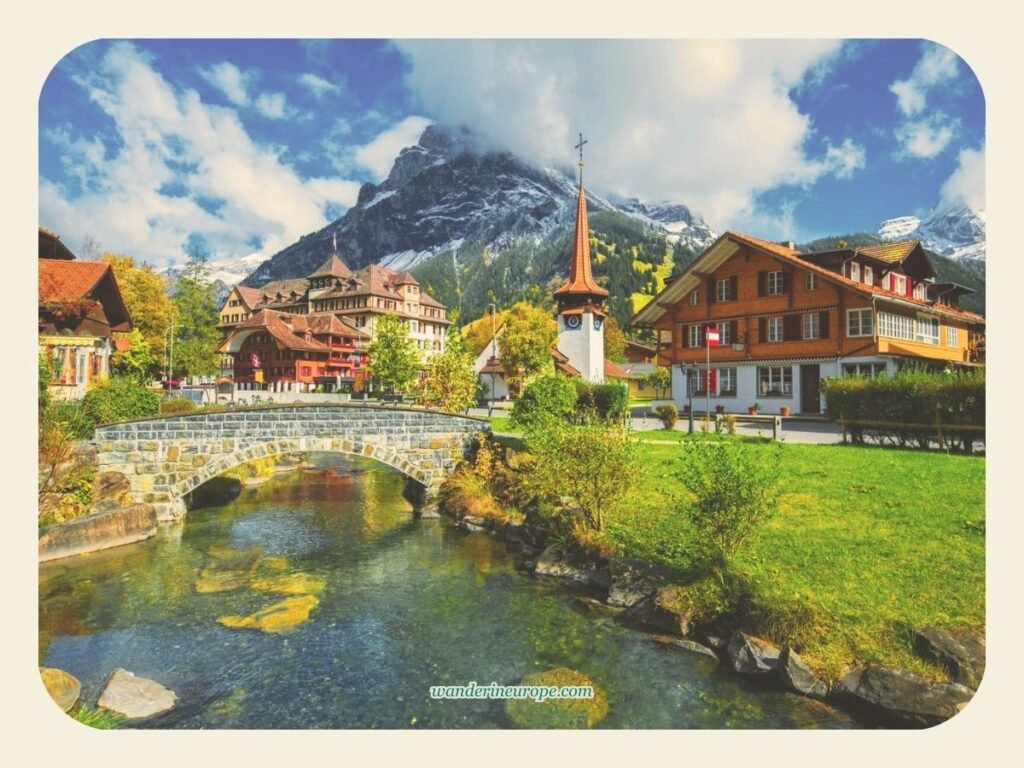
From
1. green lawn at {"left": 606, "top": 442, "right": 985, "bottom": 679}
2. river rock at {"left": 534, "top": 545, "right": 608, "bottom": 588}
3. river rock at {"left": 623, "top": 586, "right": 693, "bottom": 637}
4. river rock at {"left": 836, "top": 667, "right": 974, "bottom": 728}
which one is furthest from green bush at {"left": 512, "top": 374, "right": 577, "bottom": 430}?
river rock at {"left": 836, "top": 667, "right": 974, "bottom": 728}

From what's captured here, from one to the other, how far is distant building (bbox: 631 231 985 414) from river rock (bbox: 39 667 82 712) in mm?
17235

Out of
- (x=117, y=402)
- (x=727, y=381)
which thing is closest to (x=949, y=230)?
(x=117, y=402)

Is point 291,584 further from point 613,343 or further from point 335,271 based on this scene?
point 613,343

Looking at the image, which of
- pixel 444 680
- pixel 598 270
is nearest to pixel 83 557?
pixel 444 680

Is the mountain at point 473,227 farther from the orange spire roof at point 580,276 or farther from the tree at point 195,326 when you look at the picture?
the tree at point 195,326

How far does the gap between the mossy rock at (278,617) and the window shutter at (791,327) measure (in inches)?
899

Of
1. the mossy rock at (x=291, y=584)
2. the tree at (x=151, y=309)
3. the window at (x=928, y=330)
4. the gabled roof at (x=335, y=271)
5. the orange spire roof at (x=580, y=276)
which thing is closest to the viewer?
the mossy rock at (x=291, y=584)

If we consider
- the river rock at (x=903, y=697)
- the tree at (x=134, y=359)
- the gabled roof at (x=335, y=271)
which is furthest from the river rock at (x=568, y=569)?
the gabled roof at (x=335, y=271)

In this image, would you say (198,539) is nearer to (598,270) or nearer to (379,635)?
(379,635)

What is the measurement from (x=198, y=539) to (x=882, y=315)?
23.0m

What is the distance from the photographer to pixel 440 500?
15.5m

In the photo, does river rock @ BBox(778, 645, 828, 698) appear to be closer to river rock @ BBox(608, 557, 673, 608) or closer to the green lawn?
the green lawn

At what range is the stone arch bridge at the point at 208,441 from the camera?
1386cm

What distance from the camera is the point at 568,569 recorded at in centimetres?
1061
